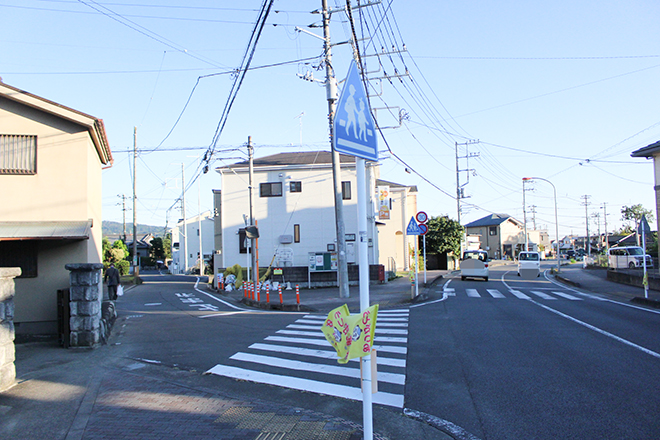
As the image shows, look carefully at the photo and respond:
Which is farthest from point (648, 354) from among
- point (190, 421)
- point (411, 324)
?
point (190, 421)

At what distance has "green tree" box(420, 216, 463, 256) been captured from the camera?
145 feet

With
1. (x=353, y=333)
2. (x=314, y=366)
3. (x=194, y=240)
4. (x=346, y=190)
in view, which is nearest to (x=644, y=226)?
(x=314, y=366)

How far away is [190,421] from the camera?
4.72 metres

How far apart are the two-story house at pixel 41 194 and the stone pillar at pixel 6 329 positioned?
10.6 ft

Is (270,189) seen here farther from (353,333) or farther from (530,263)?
(353,333)

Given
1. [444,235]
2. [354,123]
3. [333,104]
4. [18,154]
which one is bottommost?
[444,235]

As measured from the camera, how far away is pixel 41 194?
9.59 metres

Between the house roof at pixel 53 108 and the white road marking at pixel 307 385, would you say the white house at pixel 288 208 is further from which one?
the white road marking at pixel 307 385

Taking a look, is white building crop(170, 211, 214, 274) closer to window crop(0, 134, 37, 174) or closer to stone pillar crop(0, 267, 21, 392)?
window crop(0, 134, 37, 174)

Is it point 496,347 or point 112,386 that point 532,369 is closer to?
point 496,347

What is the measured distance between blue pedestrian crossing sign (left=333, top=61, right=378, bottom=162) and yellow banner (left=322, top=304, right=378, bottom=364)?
133cm

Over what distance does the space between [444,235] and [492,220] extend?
33801mm

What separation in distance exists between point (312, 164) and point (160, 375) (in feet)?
72.0

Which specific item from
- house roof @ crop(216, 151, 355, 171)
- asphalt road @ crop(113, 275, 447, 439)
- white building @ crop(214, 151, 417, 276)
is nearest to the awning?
asphalt road @ crop(113, 275, 447, 439)
